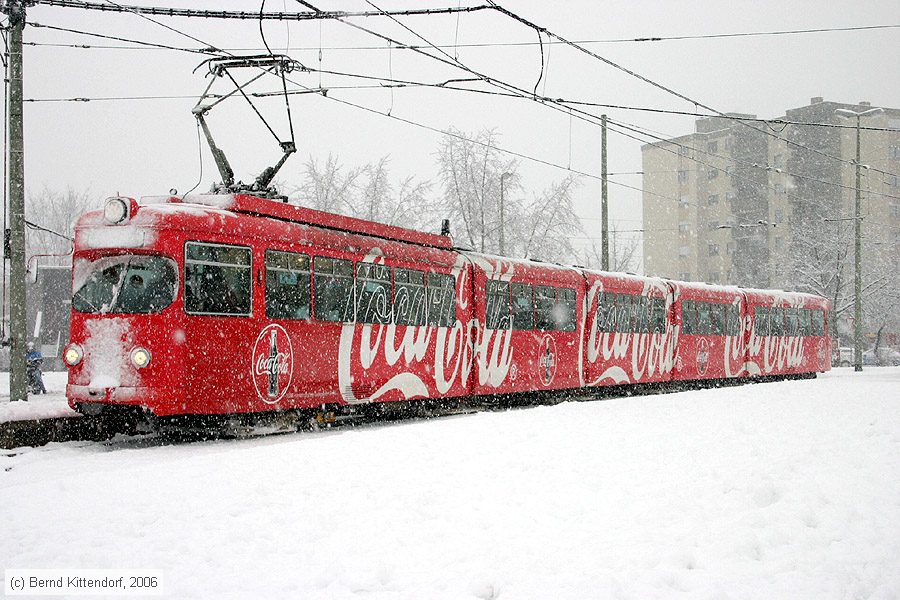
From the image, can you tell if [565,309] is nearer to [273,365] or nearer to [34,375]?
[273,365]

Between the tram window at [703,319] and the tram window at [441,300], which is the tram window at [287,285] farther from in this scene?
the tram window at [703,319]

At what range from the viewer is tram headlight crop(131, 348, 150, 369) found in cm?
1154

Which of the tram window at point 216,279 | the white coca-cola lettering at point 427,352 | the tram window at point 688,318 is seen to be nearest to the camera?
the tram window at point 216,279

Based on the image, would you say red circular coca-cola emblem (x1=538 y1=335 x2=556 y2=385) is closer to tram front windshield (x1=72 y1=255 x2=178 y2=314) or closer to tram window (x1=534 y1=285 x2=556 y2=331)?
tram window (x1=534 y1=285 x2=556 y2=331)

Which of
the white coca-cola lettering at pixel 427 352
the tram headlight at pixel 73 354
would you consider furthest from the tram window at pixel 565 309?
the tram headlight at pixel 73 354

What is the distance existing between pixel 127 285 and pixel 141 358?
0.98 m

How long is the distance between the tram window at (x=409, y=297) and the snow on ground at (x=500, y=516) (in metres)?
5.26

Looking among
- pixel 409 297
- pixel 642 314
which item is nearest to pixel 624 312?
pixel 642 314

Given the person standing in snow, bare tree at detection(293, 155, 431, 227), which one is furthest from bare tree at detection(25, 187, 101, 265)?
the person standing in snow

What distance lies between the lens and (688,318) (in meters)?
25.5

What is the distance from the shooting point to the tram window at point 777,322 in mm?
29625

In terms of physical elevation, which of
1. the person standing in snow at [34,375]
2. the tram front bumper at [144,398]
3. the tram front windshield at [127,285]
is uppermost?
the tram front windshield at [127,285]

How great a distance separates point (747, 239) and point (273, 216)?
76905 millimetres

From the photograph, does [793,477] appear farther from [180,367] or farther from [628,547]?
[180,367]
